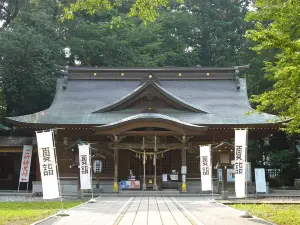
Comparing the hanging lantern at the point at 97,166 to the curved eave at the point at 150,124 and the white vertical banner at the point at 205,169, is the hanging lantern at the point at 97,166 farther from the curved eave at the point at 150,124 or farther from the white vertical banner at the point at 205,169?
the white vertical banner at the point at 205,169

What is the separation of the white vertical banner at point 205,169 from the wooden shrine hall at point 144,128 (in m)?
2.27

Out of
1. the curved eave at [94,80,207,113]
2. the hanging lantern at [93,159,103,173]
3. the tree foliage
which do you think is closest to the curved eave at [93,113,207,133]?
the hanging lantern at [93,159,103,173]

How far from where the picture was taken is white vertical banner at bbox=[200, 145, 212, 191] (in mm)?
16281

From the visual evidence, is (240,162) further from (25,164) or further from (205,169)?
(25,164)

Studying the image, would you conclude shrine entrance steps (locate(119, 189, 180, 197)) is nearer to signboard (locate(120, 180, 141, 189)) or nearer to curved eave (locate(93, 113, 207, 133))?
signboard (locate(120, 180, 141, 189))

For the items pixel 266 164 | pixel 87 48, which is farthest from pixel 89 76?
pixel 266 164

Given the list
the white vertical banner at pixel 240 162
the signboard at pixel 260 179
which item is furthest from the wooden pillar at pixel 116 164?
the white vertical banner at pixel 240 162

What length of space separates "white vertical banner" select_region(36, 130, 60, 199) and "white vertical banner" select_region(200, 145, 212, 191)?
7047mm

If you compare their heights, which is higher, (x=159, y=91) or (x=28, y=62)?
(x=28, y=62)

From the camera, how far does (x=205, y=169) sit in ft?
53.7

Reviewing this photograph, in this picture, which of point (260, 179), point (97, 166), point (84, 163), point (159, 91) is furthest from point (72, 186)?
point (260, 179)

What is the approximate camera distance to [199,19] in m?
41.4

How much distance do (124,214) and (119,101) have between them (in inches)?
466

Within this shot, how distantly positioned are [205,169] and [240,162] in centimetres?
387
